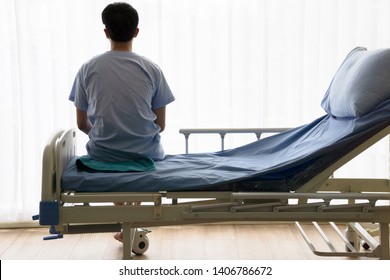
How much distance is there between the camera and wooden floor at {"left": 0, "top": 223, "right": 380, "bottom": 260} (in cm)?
326

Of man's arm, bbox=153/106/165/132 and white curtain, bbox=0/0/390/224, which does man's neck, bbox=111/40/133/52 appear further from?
white curtain, bbox=0/0/390/224

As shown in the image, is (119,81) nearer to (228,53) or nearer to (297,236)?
(228,53)

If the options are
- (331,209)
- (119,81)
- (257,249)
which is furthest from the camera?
(257,249)

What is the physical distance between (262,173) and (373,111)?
45cm

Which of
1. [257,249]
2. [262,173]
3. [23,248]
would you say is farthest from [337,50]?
[23,248]

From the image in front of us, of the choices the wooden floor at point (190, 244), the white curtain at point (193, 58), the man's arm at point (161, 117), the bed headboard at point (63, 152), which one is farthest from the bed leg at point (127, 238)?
the white curtain at point (193, 58)

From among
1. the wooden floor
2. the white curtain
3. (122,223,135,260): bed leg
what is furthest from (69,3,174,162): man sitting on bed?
the white curtain

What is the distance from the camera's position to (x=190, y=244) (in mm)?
3445

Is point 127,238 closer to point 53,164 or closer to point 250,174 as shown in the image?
point 53,164

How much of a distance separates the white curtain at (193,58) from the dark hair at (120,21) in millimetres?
1041

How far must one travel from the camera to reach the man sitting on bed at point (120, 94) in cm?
253

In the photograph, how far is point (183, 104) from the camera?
12.1 ft

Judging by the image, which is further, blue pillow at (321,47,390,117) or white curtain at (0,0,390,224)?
white curtain at (0,0,390,224)

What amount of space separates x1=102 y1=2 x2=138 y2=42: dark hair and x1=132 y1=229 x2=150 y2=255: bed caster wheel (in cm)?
102
